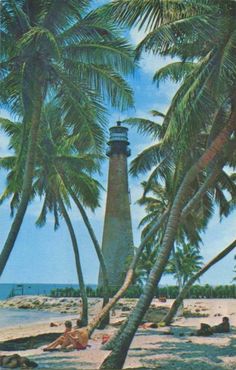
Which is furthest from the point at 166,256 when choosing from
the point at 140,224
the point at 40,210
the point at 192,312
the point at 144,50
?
the point at 140,224

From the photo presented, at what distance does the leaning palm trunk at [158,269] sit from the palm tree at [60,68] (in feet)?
8.91

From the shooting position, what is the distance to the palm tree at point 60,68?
35.4ft

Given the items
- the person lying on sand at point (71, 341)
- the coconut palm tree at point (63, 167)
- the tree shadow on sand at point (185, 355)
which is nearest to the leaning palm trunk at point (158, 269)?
the tree shadow on sand at point (185, 355)

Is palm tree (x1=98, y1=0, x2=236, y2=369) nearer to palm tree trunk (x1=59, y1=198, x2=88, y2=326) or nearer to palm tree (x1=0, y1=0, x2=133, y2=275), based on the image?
palm tree (x1=0, y1=0, x2=133, y2=275)

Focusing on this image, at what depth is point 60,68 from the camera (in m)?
11.4

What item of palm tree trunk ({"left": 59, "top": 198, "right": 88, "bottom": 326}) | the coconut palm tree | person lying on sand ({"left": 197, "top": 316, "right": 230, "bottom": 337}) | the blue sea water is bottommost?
person lying on sand ({"left": 197, "top": 316, "right": 230, "bottom": 337})

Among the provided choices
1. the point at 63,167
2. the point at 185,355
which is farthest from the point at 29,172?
the point at 63,167

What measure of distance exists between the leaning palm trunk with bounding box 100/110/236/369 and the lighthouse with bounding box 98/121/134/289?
26486 mm

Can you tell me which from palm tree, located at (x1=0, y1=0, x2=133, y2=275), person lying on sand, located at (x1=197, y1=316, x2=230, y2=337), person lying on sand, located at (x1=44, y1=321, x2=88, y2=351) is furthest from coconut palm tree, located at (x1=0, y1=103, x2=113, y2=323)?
person lying on sand, located at (x1=44, y1=321, x2=88, y2=351)

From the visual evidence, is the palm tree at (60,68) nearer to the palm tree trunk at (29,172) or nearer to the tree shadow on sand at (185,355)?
the palm tree trunk at (29,172)

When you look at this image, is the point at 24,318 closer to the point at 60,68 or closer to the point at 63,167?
the point at 63,167

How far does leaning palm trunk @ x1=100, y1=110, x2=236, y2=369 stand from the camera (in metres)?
9.11

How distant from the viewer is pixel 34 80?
35.9 feet

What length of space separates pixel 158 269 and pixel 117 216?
1139 inches
